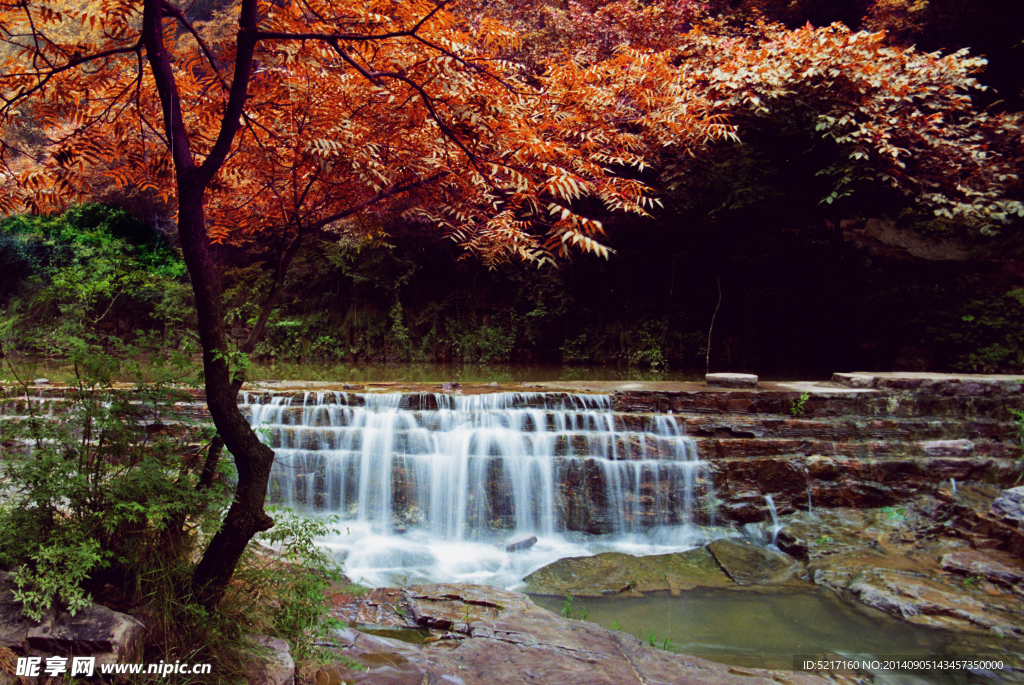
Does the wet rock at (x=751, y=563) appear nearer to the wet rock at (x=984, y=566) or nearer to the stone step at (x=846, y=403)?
the wet rock at (x=984, y=566)

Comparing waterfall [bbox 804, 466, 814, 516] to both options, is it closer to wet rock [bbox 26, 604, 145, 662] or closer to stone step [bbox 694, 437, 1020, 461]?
stone step [bbox 694, 437, 1020, 461]

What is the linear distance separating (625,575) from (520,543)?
126 cm

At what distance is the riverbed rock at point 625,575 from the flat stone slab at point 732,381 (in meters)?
2.57

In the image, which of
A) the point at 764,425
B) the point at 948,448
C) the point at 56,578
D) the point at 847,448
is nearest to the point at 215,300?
the point at 56,578

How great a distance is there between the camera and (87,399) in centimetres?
291

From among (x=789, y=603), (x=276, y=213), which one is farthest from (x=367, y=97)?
(x=789, y=603)

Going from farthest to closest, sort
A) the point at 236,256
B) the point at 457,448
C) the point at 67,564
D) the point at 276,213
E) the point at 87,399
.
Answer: the point at 236,256, the point at 457,448, the point at 276,213, the point at 87,399, the point at 67,564

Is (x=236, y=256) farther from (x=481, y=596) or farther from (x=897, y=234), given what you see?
(x=897, y=234)

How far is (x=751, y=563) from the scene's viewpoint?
5.83 meters

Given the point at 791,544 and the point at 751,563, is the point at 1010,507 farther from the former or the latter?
the point at 751,563

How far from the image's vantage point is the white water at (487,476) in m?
6.60

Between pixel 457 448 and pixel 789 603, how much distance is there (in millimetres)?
3859

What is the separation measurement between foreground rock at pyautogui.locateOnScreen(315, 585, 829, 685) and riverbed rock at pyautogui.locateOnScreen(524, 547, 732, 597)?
109 cm

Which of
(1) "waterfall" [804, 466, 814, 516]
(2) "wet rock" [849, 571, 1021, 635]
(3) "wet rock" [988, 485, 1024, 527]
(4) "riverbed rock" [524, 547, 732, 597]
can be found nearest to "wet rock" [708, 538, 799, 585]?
(4) "riverbed rock" [524, 547, 732, 597]
